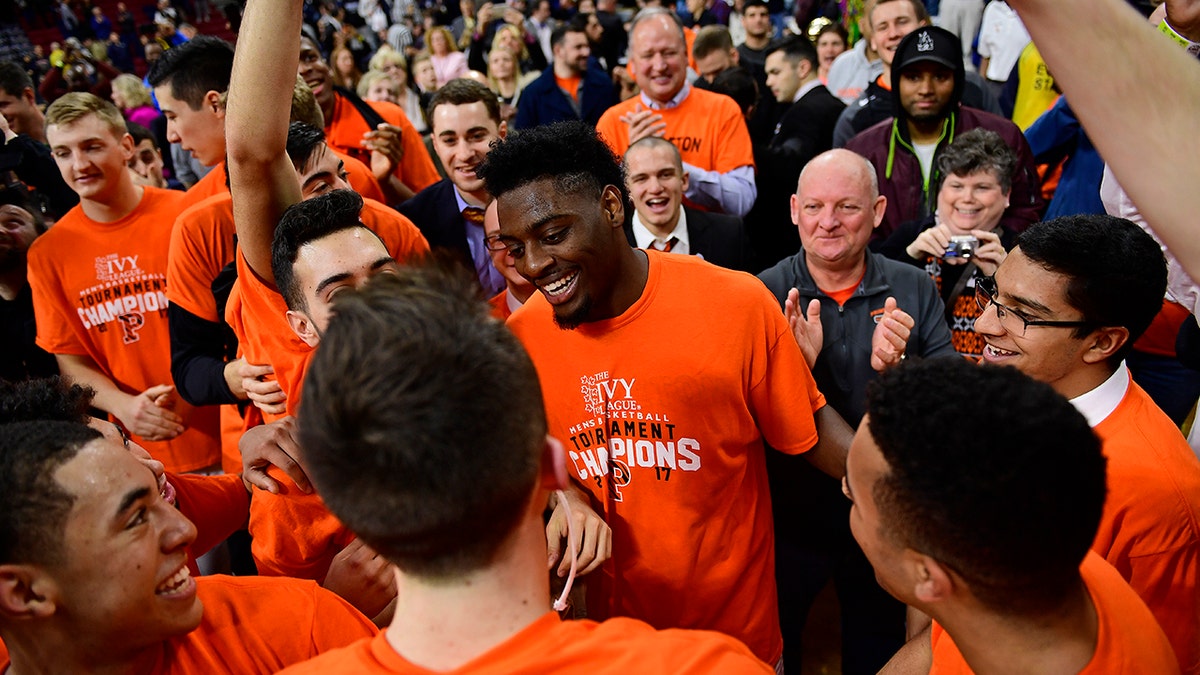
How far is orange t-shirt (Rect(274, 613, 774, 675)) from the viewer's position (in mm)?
1091

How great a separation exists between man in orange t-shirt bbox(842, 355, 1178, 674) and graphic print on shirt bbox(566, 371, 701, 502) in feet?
2.33

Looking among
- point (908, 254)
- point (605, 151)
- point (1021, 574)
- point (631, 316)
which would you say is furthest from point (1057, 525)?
point (908, 254)

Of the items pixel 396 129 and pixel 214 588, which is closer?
pixel 214 588

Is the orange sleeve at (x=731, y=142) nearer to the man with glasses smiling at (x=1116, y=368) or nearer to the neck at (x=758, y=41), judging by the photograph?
the man with glasses smiling at (x=1116, y=368)

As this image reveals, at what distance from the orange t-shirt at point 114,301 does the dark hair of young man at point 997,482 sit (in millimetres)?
2995

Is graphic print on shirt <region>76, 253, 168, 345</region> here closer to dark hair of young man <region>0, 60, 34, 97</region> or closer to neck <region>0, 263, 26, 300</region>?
neck <region>0, 263, 26, 300</region>

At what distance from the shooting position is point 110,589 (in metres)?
1.49

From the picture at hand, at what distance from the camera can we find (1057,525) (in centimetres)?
124

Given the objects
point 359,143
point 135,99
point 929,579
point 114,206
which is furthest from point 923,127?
point 135,99

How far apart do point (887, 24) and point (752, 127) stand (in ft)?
4.30

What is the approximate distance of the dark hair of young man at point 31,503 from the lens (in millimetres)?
1434

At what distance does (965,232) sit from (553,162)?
208cm

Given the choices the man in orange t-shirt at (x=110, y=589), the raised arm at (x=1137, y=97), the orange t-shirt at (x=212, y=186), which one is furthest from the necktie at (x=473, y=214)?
the raised arm at (x=1137, y=97)

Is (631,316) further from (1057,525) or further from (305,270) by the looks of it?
(1057,525)
